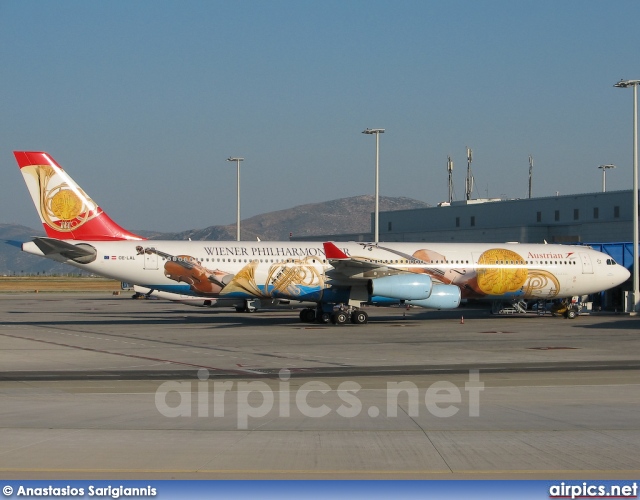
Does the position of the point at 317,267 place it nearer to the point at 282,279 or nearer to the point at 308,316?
the point at 282,279

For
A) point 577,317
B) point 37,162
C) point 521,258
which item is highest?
point 37,162

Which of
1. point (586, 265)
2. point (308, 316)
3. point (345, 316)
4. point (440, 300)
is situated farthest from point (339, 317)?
point (586, 265)

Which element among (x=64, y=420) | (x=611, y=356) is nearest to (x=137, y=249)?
(x=611, y=356)

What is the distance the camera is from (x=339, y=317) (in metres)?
36.1

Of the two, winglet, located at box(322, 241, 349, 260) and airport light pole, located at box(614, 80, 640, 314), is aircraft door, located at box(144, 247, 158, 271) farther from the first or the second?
airport light pole, located at box(614, 80, 640, 314)

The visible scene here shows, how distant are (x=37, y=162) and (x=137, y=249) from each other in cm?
548

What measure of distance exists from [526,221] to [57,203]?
46.1 meters

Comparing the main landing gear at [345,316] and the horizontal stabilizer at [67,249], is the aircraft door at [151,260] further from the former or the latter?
the main landing gear at [345,316]

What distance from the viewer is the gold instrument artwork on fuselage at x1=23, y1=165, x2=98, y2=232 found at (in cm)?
3538

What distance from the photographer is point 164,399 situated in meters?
14.9

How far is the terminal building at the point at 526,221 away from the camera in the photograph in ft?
209

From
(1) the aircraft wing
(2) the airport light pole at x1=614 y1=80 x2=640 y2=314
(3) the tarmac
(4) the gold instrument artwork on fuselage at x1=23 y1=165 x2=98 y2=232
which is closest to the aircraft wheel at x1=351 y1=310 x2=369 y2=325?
(1) the aircraft wing

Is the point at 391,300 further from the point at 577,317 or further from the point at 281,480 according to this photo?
the point at 281,480

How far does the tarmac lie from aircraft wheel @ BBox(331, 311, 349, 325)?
250 inches
